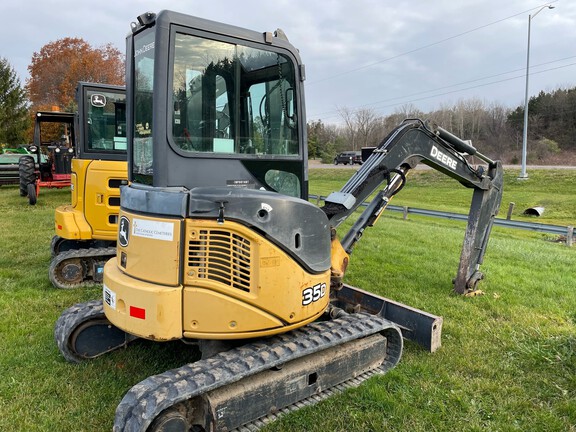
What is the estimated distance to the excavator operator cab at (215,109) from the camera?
341 cm

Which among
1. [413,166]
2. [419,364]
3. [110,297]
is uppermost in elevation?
[413,166]

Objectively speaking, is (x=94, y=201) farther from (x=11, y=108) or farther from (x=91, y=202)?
(x=11, y=108)

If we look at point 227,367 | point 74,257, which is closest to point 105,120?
point 74,257

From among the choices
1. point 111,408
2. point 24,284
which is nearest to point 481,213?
point 111,408

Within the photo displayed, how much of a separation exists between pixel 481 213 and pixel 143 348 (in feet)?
14.9

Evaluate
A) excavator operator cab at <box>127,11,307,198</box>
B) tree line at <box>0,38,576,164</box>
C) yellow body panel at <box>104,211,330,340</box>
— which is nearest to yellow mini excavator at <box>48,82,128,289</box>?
excavator operator cab at <box>127,11,307,198</box>

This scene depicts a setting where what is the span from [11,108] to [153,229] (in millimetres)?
51828

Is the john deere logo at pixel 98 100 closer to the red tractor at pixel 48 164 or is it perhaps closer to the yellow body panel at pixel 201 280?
the yellow body panel at pixel 201 280

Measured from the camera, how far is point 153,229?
331cm

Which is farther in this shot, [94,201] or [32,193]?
[32,193]

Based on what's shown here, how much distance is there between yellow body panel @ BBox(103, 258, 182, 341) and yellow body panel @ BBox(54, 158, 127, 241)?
427 cm

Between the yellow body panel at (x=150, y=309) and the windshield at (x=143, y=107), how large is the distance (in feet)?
2.80

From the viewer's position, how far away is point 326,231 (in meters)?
3.82

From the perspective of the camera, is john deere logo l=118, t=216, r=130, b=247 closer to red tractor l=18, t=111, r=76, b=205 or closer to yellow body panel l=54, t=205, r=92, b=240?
yellow body panel l=54, t=205, r=92, b=240
